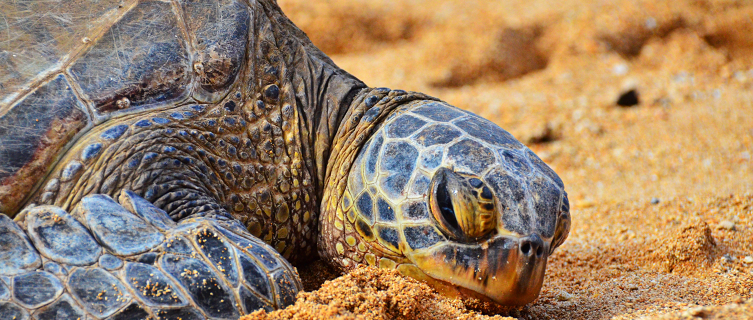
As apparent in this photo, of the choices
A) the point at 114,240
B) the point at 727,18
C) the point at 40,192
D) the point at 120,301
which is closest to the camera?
the point at 120,301

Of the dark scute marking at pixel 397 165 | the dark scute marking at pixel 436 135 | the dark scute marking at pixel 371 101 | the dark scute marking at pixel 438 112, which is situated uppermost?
the dark scute marking at pixel 371 101

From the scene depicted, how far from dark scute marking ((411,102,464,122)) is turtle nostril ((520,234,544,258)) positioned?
1.91ft

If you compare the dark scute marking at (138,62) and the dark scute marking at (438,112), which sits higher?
the dark scute marking at (138,62)

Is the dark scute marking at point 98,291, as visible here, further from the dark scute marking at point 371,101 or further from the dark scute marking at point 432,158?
the dark scute marking at point 371,101

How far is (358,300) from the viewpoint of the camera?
1760 mm

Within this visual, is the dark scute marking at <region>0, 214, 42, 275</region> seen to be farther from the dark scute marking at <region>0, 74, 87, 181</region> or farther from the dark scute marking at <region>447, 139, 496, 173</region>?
the dark scute marking at <region>447, 139, 496, 173</region>

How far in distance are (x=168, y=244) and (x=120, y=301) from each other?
219 mm

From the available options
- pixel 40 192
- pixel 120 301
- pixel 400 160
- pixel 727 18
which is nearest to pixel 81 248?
pixel 120 301

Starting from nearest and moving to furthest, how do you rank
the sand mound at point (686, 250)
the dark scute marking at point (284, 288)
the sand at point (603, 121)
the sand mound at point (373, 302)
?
the sand mound at point (373, 302) → the dark scute marking at point (284, 288) → the sand at point (603, 121) → the sand mound at point (686, 250)

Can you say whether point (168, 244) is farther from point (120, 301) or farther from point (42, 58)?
point (42, 58)

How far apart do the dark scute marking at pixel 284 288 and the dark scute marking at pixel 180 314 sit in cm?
24

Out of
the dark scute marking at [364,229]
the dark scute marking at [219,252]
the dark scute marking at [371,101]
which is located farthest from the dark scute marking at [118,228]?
the dark scute marking at [371,101]

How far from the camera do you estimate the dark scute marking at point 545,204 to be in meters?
2.01

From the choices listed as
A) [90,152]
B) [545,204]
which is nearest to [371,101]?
[545,204]
